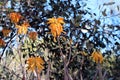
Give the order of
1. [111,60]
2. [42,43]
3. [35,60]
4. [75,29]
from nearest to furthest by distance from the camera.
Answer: [35,60], [75,29], [42,43], [111,60]

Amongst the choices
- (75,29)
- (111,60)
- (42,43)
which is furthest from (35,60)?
(111,60)

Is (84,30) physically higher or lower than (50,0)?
lower

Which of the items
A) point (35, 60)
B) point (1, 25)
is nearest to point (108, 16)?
point (1, 25)

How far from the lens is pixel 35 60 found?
1.23 meters

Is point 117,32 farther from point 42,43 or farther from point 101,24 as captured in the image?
point 42,43

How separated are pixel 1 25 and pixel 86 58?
0.65 metres

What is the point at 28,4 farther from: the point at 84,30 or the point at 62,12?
the point at 84,30

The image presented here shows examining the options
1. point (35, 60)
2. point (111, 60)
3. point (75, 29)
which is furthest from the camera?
point (111, 60)

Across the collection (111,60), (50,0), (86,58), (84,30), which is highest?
(50,0)

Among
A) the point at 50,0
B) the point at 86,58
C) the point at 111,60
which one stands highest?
the point at 50,0

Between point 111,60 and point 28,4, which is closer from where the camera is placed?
point 28,4

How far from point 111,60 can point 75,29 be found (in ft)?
1.78

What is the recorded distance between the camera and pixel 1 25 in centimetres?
232

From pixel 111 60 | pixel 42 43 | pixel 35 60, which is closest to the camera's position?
pixel 35 60
